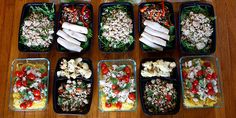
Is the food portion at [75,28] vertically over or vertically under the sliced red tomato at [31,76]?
over

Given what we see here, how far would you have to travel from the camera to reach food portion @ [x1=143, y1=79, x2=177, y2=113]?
5.30ft

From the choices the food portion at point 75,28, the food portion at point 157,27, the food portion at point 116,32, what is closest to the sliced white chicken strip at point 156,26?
the food portion at point 157,27

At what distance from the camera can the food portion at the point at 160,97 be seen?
161 centimetres

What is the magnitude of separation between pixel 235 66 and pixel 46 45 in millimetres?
1215

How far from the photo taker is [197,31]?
1.73 m

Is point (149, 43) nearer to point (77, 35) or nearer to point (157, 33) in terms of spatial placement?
point (157, 33)

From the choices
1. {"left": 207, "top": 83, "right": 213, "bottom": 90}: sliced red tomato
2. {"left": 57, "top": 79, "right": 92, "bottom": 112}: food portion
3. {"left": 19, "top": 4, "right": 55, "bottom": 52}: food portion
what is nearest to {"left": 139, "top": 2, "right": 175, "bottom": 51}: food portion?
{"left": 207, "top": 83, "right": 213, "bottom": 90}: sliced red tomato

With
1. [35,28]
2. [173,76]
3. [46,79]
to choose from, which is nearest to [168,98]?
[173,76]

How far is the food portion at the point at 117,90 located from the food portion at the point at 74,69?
0.33 feet

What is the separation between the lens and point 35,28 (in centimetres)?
177

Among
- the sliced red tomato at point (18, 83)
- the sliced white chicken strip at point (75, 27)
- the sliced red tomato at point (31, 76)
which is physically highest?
the sliced white chicken strip at point (75, 27)

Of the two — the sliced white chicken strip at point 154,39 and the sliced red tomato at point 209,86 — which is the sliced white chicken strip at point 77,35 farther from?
the sliced red tomato at point 209,86

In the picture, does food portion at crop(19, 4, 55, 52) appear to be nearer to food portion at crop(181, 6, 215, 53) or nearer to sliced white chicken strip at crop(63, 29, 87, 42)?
sliced white chicken strip at crop(63, 29, 87, 42)

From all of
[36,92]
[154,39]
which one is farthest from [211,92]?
[36,92]
